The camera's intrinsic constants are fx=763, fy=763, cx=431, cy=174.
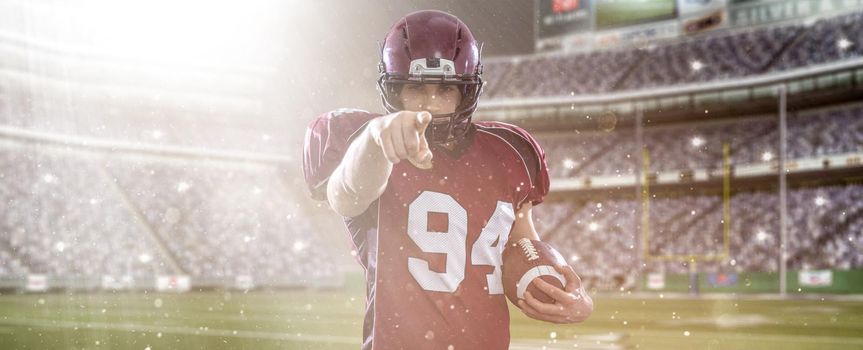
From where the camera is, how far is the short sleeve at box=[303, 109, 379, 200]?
1923 mm

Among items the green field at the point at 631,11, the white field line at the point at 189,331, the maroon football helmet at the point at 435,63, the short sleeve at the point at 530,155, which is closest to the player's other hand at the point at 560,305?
the short sleeve at the point at 530,155

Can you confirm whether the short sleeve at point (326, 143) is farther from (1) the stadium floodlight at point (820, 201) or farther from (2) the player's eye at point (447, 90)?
(1) the stadium floodlight at point (820, 201)

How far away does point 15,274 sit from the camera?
1956cm

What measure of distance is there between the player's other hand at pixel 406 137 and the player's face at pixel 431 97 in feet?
1.44

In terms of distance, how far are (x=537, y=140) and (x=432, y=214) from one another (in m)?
16.7

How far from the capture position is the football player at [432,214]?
1861mm

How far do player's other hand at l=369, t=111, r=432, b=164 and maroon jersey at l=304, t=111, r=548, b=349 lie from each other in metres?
0.51

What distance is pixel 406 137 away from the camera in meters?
1.38

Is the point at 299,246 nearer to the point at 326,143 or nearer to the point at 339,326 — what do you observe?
the point at 339,326

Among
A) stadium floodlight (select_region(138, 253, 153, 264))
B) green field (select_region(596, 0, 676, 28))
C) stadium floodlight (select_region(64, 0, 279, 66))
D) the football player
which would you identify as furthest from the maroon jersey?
green field (select_region(596, 0, 676, 28))

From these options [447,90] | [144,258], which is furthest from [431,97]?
[144,258]

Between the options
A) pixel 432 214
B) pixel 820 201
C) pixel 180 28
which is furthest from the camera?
pixel 180 28

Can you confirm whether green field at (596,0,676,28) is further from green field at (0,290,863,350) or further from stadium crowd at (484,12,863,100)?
green field at (0,290,863,350)

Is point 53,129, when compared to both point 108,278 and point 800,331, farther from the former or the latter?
point 800,331
